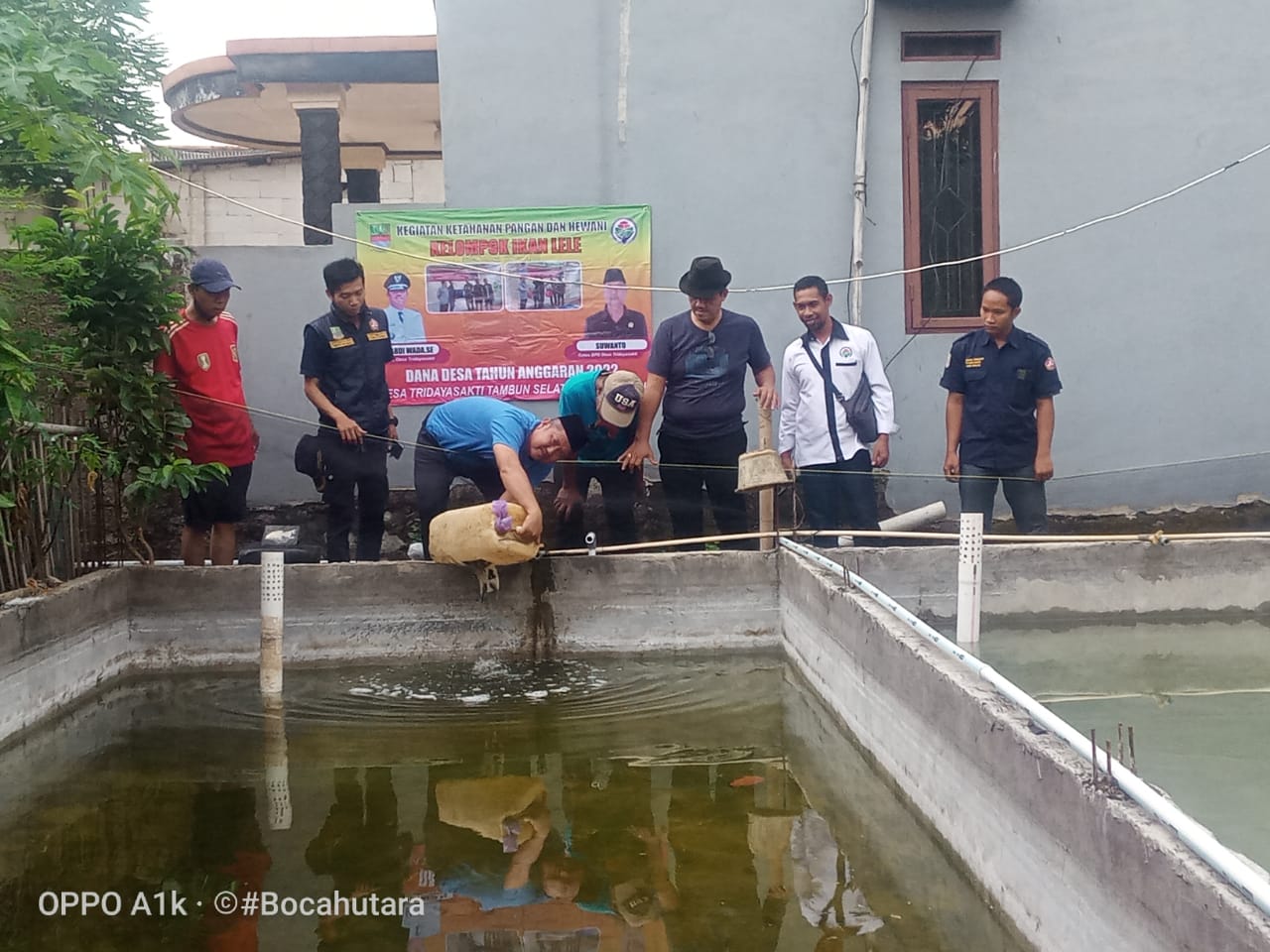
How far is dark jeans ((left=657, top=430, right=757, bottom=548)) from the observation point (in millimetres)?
6133

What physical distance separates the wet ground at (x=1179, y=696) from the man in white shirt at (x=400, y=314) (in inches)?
154

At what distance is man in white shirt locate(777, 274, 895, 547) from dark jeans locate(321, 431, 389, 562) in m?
2.05

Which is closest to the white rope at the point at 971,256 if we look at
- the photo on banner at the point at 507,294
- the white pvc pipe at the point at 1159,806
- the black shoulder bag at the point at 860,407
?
the photo on banner at the point at 507,294

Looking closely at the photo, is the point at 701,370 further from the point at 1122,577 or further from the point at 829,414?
the point at 1122,577

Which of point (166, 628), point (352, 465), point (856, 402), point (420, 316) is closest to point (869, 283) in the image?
point (856, 402)

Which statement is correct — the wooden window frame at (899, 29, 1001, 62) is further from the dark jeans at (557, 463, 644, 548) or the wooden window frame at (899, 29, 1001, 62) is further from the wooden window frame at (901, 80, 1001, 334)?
the dark jeans at (557, 463, 644, 548)

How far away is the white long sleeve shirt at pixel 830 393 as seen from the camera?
20.0 feet

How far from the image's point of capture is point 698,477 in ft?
20.3

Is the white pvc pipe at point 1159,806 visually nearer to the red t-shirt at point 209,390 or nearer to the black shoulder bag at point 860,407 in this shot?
the black shoulder bag at point 860,407

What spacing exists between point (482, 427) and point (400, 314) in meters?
2.18

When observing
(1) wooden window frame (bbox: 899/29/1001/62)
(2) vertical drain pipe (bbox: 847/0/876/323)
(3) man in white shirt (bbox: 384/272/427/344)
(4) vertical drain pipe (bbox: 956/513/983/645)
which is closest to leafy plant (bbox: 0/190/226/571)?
(3) man in white shirt (bbox: 384/272/427/344)

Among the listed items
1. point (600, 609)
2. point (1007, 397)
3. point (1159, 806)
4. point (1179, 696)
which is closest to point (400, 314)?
point (600, 609)

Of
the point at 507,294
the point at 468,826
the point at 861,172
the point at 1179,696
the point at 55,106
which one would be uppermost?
the point at 861,172

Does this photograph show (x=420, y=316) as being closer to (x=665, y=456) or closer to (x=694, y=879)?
(x=665, y=456)
